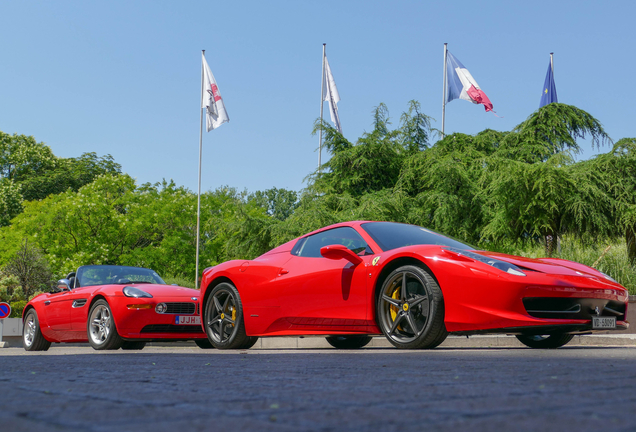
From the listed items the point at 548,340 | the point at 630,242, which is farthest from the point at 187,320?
the point at 630,242

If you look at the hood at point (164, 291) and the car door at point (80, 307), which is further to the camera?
the car door at point (80, 307)

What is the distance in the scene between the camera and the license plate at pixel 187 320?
29.0 feet

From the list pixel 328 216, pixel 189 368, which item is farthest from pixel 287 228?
pixel 189 368

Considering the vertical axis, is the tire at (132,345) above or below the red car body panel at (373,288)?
below

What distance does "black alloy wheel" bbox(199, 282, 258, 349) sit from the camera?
25.0ft

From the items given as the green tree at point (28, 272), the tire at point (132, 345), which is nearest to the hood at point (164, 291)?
the tire at point (132, 345)

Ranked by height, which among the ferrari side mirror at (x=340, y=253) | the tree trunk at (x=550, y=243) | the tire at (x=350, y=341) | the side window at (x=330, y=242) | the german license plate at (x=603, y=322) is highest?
the tree trunk at (x=550, y=243)

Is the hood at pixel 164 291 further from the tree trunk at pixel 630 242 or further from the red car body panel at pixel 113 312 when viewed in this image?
the tree trunk at pixel 630 242

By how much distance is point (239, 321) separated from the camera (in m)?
7.59

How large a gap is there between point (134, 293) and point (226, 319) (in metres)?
1.69

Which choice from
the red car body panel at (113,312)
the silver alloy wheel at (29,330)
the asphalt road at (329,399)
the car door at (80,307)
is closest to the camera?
the asphalt road at (329,399)

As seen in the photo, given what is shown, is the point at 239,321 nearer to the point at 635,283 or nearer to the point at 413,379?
the point at 413,379

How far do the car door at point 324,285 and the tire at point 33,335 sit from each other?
551 cm

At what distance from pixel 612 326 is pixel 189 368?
4.00 m
